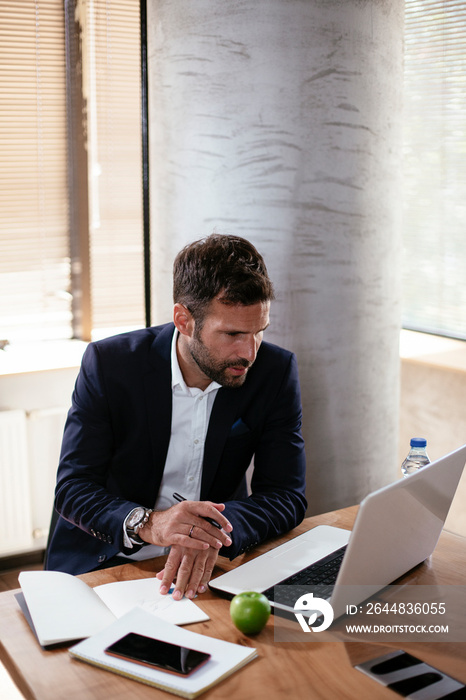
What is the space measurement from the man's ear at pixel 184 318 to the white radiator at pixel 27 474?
4.86 feet

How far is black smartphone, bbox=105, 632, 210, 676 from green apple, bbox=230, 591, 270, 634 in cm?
10

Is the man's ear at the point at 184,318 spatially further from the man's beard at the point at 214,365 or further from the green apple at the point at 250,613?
the green apple at the point at 250,613

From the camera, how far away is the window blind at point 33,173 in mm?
3330

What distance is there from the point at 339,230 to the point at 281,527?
3.29ft

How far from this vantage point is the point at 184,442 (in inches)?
75.5

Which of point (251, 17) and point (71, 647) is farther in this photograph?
point (251, 17)

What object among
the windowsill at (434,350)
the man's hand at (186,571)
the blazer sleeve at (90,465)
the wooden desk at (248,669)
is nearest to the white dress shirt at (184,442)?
the blazer sleeve at (90,465)

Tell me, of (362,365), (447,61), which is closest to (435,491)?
(362,365)

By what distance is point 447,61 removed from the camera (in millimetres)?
A: 3346

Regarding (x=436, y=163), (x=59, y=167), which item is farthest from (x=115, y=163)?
(x=436, y=163)

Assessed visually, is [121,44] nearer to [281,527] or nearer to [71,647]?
[281,527]

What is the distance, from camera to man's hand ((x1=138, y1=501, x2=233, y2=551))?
A: 152 centimetres

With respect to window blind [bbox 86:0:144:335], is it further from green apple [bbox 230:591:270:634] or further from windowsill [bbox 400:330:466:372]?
green apple [bbox 230:591:270:634]

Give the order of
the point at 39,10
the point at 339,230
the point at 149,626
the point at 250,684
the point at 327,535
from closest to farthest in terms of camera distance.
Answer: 1. the point at 250,684
2. the point at 149,626
3. the point at 327,535
4. the point at 339,230
5. the point at 39,10
